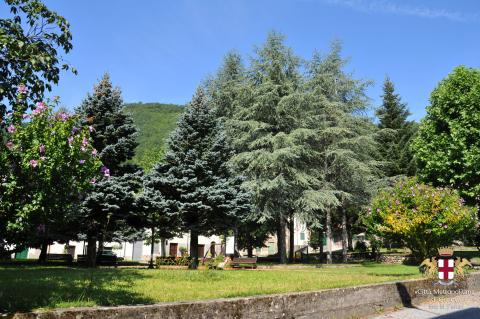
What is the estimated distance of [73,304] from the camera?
257 inches

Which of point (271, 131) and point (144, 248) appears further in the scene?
point (144, 248)

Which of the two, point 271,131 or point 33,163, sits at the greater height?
point 271,131

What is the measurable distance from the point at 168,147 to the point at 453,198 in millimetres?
14437

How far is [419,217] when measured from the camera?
14828 mm

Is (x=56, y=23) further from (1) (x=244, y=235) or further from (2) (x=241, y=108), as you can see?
(1) (x=244, y=235)

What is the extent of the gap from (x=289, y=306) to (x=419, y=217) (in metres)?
9.25

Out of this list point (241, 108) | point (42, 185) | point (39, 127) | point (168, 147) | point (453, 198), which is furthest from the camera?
point (241, 108)

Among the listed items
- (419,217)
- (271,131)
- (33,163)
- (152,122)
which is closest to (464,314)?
(419,217)

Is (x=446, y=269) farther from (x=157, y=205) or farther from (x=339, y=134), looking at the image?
(x=339, y=134)

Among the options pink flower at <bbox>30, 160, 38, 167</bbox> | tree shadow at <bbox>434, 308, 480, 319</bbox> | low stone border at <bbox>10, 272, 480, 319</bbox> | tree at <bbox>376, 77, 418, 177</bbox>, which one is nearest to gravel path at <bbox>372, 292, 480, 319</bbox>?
tree shadow at <bbox>434, 308, 480, 319</bbox>

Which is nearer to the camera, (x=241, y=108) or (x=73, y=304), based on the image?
(x=73, y=304)

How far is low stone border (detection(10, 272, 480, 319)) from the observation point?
5.25 m

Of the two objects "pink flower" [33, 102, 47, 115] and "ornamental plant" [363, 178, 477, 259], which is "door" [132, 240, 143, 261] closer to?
"ornamental plant" [363, 178, 477, 259]

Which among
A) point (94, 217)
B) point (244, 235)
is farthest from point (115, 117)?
point (244, 235)
